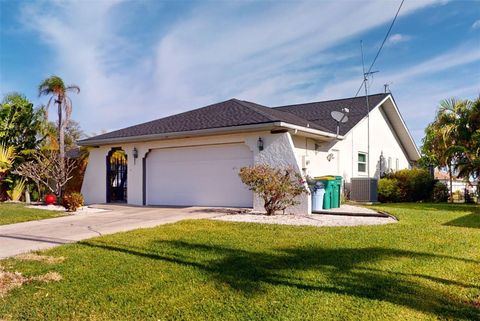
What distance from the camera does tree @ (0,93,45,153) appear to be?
1784cm

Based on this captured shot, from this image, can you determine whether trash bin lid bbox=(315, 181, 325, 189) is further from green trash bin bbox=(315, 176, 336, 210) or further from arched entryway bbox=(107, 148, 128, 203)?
arched entryway bbox=(107, 148, 128, 203)

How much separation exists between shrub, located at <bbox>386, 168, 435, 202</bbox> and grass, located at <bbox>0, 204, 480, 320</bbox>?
432 inches

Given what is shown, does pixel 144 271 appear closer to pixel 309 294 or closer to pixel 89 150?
pixel 309 294

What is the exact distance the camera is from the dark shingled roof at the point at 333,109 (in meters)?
16.7

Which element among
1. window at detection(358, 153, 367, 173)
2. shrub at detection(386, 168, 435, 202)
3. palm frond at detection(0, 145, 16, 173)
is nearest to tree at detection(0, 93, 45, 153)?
palm frond at detection(0, 145, 16, 173)

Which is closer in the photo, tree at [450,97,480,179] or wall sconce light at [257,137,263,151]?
wall sconce light at [257,137,263,151]

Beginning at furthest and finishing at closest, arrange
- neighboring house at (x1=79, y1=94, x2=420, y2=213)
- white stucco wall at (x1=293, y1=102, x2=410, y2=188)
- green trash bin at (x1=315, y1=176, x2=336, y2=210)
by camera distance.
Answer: white stucco wall at (x1=293, y1=102, x2=410, y2=188) < green trash bin at (x1=315, y1=176, x2=336, y2=210) < neighboring house at (x1=79, y1=94, x2=420, y2=213)

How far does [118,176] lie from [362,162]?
11.9 m

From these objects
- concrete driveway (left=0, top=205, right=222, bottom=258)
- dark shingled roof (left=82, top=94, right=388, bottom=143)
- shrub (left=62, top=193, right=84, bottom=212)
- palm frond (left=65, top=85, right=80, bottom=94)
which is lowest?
concrete driveway (left=0, top=205, right=222, bottom=258)

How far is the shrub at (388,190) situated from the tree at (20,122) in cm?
1715

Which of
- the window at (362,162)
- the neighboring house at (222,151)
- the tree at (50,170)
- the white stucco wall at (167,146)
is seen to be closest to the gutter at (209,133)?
the neighboring house at (222,151)

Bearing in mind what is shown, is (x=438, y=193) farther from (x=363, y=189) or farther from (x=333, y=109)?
(x=333, y=109)

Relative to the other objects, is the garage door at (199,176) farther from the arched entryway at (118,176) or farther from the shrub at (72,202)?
the shrub at (72,202)

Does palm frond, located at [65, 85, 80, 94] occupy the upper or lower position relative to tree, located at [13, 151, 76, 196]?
upper
